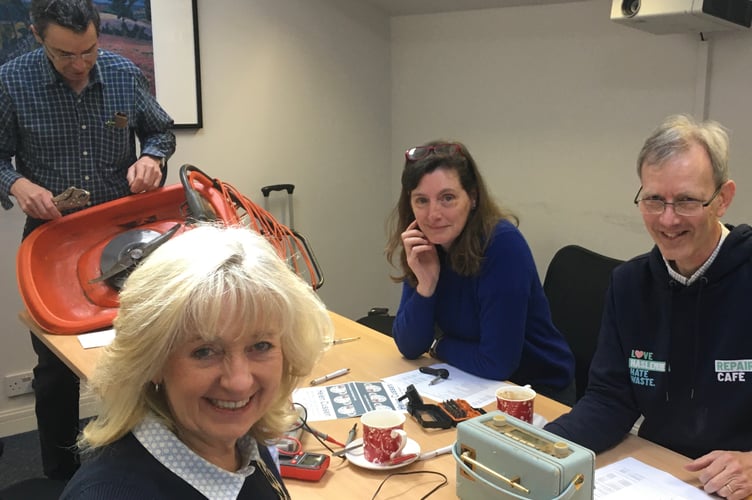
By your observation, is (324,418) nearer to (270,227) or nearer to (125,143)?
(270,227)

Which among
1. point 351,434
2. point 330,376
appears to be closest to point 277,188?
point 330,376

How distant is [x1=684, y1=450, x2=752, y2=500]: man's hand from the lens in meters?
1.23

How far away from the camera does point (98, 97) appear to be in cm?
235

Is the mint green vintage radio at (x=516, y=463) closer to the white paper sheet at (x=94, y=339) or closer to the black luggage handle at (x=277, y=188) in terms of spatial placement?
the white paper sheet at (x=94, y=339)

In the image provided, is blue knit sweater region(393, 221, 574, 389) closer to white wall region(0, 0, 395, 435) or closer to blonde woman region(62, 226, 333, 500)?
blonde woman region(62, 226, 333, 500)

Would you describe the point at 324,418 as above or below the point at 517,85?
below

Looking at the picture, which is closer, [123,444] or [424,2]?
[123,444]

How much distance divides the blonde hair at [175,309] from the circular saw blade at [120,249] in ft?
4.06

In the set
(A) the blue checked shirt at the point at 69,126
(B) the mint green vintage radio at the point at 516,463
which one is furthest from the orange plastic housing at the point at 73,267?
(B) the mint green vintage radio at the point at 516,463

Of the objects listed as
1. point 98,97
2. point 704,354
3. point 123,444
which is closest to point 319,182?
point 98,97

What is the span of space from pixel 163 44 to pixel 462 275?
2043mm

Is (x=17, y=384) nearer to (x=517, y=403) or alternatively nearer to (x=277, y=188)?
(x=277, y=188)

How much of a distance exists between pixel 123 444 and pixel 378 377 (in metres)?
1.02

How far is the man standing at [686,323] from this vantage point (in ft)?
4.74
